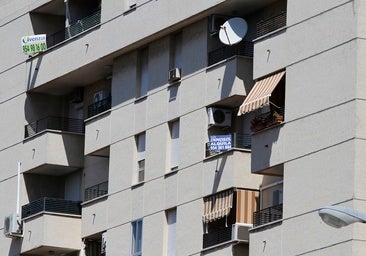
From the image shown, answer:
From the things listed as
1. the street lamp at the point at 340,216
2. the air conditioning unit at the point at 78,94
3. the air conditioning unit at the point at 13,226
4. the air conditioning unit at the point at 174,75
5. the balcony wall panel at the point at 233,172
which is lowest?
the street lamp at the point at 340,216

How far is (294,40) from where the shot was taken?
4662cm

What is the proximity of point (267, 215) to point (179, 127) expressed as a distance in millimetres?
5190

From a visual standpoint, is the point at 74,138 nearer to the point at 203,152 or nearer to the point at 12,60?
the point at 12,60

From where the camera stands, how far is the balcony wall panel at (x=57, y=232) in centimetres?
5616

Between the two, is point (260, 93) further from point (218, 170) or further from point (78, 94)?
point (78, 94)

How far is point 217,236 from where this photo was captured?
49000 mm

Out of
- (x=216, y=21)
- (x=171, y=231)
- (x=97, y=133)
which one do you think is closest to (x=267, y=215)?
(x=171, y=231)

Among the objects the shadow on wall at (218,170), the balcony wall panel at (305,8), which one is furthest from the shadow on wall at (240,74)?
the balcony wall panel at (305,8)

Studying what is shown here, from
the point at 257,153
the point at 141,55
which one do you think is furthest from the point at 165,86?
the point at 257,153

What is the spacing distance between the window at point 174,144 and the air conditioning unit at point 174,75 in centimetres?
111

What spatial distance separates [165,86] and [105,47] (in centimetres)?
353

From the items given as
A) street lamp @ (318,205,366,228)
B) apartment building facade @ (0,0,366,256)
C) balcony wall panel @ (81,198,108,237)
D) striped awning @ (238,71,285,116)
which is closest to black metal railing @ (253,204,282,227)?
apartment building facade @ (0,0,366,256)

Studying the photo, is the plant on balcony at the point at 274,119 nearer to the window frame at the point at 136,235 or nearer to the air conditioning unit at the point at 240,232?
the air conditioning unit at the point at 240,232

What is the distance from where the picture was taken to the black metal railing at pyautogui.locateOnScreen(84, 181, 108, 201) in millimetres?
55562
